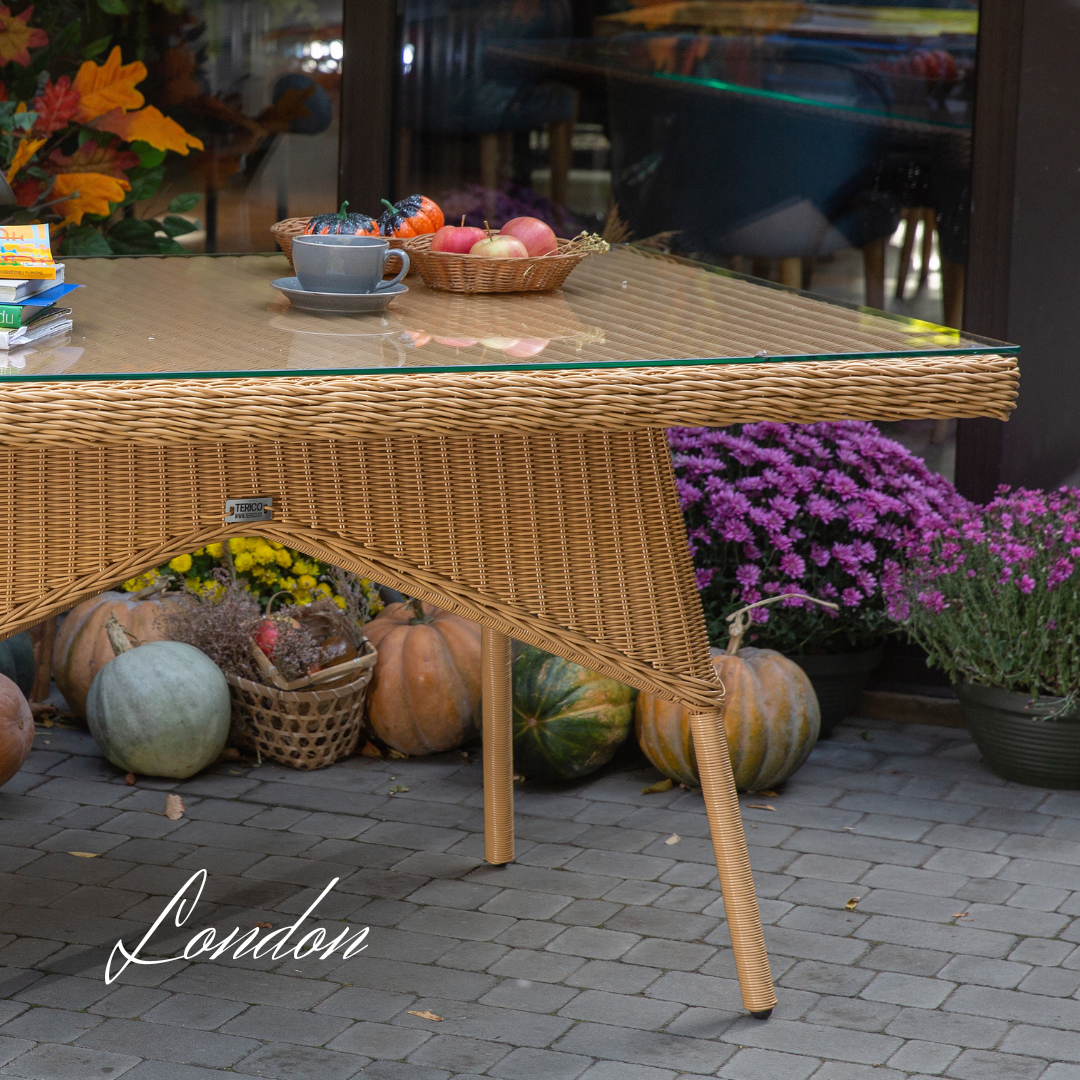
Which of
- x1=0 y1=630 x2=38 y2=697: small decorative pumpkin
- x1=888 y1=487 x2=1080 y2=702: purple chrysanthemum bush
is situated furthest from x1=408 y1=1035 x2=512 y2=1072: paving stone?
x1=0 y1=630 x2=38 y2=697: small decorative pumpkin

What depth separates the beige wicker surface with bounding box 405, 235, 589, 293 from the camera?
2.64 metres

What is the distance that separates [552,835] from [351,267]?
4.41 ft

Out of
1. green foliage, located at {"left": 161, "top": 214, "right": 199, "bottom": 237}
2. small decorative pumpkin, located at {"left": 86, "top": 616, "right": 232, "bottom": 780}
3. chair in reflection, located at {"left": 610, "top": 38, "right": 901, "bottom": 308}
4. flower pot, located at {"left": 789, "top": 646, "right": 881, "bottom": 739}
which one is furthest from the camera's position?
chair in reflection, located at {"left": 610, "top": 38, "right": 901, "bottom": 308}

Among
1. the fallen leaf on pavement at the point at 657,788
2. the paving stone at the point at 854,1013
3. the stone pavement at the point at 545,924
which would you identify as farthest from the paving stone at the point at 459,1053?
the fallen leaf on pavement at the point at 657,788

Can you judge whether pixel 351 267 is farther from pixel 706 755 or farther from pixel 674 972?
pixel 674 972

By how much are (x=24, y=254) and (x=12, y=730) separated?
1371 millimetres

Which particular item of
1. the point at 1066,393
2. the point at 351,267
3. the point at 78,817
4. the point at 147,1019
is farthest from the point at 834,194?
the point at 147,1019

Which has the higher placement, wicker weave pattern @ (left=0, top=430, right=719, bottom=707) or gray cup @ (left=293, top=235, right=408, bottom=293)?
gray cup @ (left=293, top=235, right=408, bottom=293)

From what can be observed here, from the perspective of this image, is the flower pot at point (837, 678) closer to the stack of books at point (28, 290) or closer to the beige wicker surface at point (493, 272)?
the beige wicker surface at point (493, 272)

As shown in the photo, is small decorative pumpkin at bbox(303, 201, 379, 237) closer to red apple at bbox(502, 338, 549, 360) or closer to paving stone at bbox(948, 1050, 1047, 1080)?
red apple at bbox(502, 338, 549, 360)

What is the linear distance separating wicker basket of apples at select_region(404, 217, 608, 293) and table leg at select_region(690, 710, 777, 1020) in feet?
2.67

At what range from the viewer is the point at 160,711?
3.36m

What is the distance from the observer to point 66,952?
8.74 ft

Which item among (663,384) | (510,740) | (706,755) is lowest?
(510,740)
